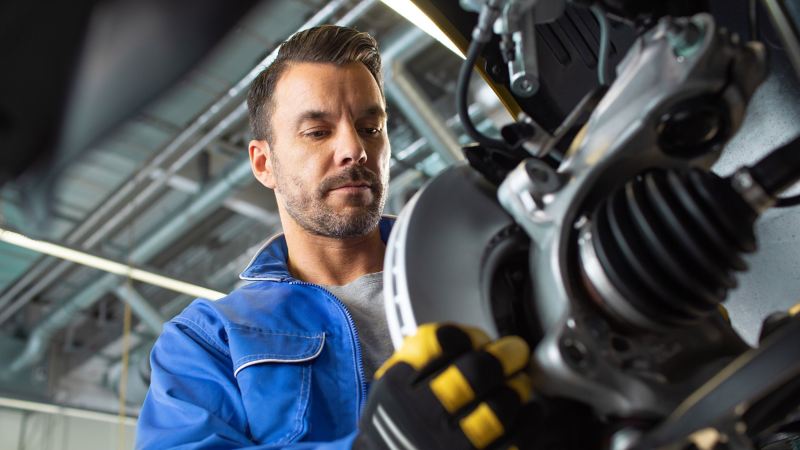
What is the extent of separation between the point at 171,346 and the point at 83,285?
221 inches

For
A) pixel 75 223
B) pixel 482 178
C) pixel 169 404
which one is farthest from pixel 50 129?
pixel 482 178

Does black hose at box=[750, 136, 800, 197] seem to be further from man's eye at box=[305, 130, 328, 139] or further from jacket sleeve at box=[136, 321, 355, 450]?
man's eye at box=[305, 130, 328, 139]

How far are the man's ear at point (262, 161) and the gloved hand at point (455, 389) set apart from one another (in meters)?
0.96

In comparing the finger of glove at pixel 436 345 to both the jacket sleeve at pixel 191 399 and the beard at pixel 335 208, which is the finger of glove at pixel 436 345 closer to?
the jacket sleeve at pixel 191 399

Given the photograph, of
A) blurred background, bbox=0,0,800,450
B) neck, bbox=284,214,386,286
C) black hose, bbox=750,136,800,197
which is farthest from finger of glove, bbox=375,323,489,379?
neck, bbox=284,214,386,286

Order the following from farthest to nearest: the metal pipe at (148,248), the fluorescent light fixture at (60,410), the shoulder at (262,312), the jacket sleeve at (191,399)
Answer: the fluorescent light fixture at (60,410), the metal pipe at (148,248), the shoulder at (262,312), the jacket sleeve at (191,399)

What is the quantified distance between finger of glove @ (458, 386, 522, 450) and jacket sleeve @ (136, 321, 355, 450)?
0.49 meters

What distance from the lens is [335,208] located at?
4.53 feet

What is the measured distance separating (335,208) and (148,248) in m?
4.43

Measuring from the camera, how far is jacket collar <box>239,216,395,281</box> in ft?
4.52

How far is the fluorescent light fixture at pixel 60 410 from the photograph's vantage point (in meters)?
7.59

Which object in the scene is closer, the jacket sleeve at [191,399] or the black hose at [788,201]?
the black hose at [788,201]

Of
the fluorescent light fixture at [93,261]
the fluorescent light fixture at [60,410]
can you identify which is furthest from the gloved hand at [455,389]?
the fluorescent light fixture at [60,410]

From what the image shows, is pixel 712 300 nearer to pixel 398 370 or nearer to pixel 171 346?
pixel 398 370
